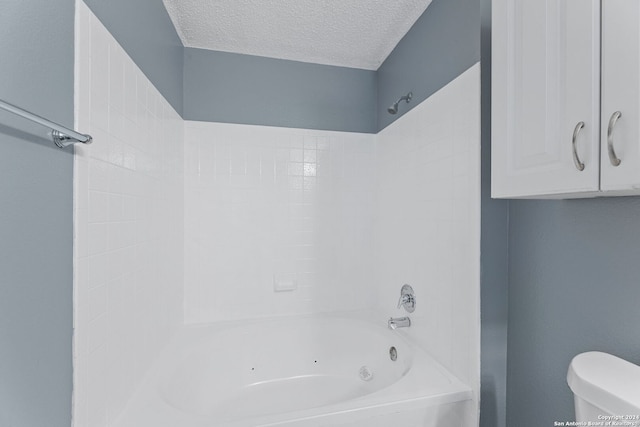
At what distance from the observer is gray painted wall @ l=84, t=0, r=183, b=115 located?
0.99m

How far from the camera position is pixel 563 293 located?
1.00 metres

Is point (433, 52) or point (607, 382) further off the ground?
point (433, 52)

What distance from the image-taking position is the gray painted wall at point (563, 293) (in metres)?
0.82

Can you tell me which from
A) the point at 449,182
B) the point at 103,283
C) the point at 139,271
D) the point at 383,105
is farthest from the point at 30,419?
the point at 383,105

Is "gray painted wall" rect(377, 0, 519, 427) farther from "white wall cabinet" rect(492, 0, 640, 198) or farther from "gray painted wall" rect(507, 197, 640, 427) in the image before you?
"white wall cabinet" rect(492, 0, 640, 198)

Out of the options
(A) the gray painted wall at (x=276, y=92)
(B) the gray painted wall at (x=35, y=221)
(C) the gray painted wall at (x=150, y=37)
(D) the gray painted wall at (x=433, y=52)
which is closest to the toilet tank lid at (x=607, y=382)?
(D) the gray painted wall at (x=433, y=52)

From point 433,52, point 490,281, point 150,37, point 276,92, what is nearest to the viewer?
point 490,281

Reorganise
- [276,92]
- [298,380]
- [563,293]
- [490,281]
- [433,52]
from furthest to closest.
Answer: [276,92] → [298,380] → [433,52] → [490,281] → [563,293]

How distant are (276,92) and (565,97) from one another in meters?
1.72

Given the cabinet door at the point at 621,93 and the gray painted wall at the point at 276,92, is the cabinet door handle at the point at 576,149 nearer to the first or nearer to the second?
the cabinet door at the point at 621,93

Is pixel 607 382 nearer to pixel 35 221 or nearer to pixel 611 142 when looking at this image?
pixel 611 142

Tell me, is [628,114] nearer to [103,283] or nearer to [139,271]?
[103,283]

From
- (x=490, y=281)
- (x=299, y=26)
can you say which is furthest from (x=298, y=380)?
(x=299, y=26)

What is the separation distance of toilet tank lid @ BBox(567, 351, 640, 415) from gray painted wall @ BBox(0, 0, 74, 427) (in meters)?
1.27
